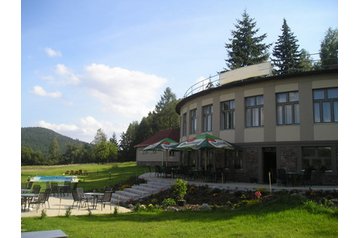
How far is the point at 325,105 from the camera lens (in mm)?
16953

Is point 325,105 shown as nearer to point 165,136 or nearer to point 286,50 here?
point 165,136

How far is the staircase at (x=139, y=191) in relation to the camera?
16906 millimetres

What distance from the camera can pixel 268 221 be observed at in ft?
28.2

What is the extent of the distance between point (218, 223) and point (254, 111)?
36.6 feet

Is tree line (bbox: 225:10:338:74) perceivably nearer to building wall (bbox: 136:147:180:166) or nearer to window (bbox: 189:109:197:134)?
building wall (bbox: 136:147:180:166)

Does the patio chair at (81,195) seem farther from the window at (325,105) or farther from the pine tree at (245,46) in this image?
the pine tree at (245,46)

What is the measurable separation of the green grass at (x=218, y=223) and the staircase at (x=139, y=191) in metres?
6.15

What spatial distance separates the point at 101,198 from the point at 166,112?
50.5 m

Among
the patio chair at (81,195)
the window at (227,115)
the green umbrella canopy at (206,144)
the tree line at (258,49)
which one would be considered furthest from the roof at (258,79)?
the tree line at (258,49)

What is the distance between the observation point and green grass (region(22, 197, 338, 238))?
7594mm

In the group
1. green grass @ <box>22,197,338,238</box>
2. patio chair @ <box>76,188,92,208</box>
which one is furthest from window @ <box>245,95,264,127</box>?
patio chair @ <box>76,188,92,208</box>

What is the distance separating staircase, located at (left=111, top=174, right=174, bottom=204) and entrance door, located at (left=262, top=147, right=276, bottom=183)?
5.01m
